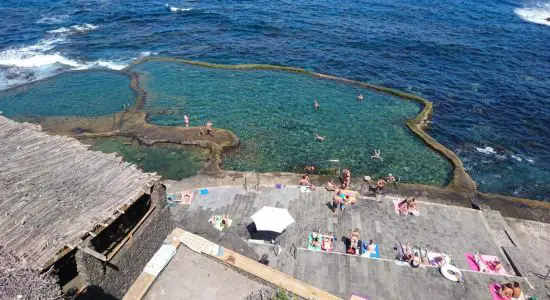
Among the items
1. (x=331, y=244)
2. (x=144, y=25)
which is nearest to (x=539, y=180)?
(x=331, y=244)

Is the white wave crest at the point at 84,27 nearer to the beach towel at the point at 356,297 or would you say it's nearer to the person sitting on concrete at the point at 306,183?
the person sitting on concrete at the point at 306,183

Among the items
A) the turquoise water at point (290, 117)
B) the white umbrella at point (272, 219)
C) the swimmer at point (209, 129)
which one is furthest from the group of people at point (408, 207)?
the swimmer at point (209, 129)

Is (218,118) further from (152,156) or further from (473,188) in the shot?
(473,188)

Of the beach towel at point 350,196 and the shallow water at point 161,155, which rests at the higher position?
the beach towel at point 350,196

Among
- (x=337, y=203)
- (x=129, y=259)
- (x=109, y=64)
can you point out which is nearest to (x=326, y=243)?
(x=337, y=203)

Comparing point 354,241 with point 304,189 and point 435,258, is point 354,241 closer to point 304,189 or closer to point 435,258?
point 435,258

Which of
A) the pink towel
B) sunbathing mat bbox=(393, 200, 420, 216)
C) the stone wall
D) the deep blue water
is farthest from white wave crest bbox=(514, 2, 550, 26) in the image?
the stone wall
